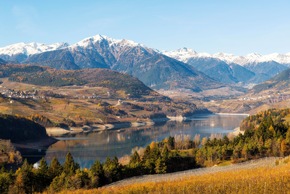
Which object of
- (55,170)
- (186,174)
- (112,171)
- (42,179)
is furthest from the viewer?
(55,170)

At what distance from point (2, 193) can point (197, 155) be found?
45.0 metres

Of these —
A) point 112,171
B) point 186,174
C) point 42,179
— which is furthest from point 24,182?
point 186,174

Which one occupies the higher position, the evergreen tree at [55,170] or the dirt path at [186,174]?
the evergreen tree at [55,170]

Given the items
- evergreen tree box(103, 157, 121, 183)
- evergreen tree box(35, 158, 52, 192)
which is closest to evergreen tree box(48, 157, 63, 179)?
evergreen tree box(35, 158, 52, 192)

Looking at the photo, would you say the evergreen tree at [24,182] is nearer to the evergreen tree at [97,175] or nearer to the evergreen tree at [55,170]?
the evergreen tree at [55,170]

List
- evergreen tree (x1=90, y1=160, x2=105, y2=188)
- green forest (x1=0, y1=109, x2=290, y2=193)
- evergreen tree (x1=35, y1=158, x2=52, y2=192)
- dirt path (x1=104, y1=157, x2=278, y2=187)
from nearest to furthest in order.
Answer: green forest (x1=0, y1=109, x2=290, y2=193), evergreen tree (x1=90, y1=160, x2=105, y2=188), dirt path (x1=104, y1=157, x2=278, y2=187), evergreen tree (x1=35, y1=158, x2=52, y2=192)

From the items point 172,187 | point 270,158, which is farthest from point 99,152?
point 172,187

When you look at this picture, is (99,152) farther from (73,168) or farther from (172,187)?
(172,187)

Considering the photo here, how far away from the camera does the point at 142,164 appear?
291ft

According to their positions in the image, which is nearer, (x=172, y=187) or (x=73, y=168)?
(x=172, y=187)

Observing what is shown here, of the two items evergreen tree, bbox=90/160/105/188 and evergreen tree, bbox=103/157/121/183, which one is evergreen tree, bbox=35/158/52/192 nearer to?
evergreen tree, bbox=90/160/105/188

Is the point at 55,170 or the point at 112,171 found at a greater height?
the point at 55,170

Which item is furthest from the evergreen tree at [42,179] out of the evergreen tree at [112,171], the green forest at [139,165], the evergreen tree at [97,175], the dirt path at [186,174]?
the dirt path at [186,174]

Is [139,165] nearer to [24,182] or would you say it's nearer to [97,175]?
[97,175]
